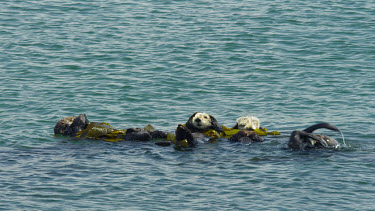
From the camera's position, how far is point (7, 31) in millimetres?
23234

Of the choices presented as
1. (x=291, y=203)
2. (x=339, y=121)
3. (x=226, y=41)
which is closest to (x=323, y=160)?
(x=291, y=203)

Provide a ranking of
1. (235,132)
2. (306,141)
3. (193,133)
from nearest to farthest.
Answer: (306,141), (193,133), (235,132)

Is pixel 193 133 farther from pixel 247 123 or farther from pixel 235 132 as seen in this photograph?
pixel 247 123

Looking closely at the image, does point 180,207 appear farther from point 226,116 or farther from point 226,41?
point 226,41

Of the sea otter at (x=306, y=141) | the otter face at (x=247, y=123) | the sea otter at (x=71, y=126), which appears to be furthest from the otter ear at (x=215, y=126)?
the sea otter at (x=71, y=126)

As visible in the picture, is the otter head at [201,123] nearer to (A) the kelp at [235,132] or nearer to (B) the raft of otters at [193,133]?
(B) the raft of otters at [193,133]

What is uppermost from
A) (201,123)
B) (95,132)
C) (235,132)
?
(201,123)

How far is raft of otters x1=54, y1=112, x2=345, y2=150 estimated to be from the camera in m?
10.6

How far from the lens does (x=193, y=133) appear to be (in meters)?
11.6

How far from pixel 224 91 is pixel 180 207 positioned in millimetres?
8438

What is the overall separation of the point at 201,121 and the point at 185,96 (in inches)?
174

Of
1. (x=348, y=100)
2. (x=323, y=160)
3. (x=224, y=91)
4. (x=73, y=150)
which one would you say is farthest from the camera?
(x=224, y=91)

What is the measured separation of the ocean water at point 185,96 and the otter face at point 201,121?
74cm

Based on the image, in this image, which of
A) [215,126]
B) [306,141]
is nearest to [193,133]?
[215,126]
